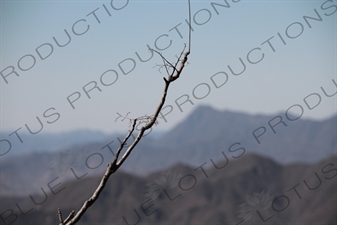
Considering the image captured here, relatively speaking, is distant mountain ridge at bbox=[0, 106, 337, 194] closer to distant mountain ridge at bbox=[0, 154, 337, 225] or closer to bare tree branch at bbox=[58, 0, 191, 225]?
distant mountain ridge at bbox=[0, 154, 337, 225]

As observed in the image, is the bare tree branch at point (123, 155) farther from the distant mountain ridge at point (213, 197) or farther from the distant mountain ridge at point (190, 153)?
the distant mountain ridge at point (190, 153)

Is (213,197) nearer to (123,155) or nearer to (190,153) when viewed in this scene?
(123,155)

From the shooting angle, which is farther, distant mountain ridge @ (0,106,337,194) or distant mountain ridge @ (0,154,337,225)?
distant mountain ridge @ (0,106,337,194)

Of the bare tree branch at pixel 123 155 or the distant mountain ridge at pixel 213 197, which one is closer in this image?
the bare tree branch at pixel 123 155

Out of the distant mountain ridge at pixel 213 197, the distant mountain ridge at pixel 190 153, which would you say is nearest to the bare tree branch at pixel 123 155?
the distant mountain ridge at pixel 213 197

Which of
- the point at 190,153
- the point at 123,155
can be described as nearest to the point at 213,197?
the point at 123,155

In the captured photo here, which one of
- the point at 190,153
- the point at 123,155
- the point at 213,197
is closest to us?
the point at 123,155

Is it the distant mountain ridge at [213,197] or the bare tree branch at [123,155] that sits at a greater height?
the bare tree branch at [123,155]

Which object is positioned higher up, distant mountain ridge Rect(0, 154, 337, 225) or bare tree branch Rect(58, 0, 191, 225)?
bare tree branch Rect(58, 0, 191, 225)

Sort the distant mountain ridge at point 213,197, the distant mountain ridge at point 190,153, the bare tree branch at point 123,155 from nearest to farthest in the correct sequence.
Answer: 1. the bare tree branch at point 123,155
2. the distant mountain ridge at point 213,197
3. the distant mountain ridge at point 190,153

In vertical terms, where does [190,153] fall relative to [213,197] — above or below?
above

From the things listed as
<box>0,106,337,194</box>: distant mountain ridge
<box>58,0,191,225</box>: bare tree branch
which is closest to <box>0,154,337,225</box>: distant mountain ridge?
<box>0,106,337,194</box>: distant mountain ridge

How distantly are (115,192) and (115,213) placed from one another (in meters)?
1.13

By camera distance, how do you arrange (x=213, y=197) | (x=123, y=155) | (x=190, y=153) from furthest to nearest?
1. (x=190, y=153)
2. (x=213, y=197)
3. (x=123, y=155)
